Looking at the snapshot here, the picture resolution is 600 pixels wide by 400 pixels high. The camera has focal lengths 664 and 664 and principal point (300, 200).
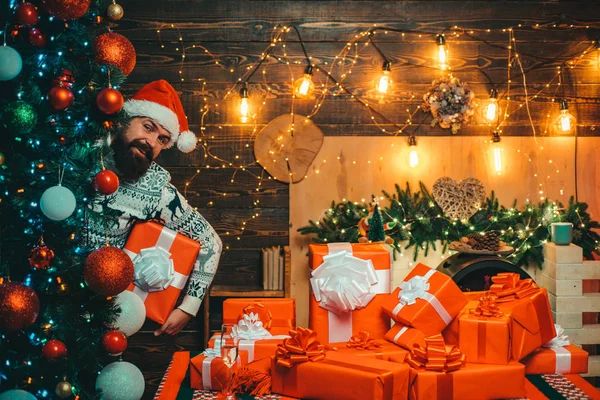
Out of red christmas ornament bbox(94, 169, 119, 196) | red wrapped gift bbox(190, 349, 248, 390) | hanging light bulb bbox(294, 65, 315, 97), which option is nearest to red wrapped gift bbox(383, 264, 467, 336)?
red wrapped gift bbox(190, 349, 248, 390)

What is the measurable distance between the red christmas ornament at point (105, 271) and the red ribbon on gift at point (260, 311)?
532 mm

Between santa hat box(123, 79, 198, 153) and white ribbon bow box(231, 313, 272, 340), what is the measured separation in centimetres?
157

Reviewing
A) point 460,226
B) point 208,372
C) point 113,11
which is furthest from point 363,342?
point 460,226

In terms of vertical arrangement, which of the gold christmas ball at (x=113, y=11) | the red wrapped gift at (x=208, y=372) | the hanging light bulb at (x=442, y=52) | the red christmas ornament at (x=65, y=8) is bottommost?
the red wrapped gift at (x=208, y=372)

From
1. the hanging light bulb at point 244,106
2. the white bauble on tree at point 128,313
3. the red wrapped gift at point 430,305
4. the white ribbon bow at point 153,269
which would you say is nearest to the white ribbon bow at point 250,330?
the white bauble on tree at point 128,313

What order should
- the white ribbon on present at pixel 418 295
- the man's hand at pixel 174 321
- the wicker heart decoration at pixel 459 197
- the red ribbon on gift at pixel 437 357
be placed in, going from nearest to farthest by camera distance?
the red ribbon on gift at pixel 437 357, the white ribbon on present at pixel 418 295, the man's hand at pixel 174 321, the wicker heart decoration at pixel 459 197

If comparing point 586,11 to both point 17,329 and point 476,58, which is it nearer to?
point 476,58

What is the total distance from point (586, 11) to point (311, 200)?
6.98 feet

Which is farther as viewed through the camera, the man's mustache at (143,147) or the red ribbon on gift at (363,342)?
the man's mustache at (143,147)

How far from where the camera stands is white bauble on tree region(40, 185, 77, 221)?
219 cm

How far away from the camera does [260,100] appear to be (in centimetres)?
417

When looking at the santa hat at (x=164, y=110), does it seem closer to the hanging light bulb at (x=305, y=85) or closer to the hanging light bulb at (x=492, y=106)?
the hanging light bulb at (x=305, y=85)

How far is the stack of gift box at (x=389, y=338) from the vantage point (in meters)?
2.15

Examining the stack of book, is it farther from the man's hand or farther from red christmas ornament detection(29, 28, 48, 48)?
red christmas ornament detection(29, 28, 48, 48)
